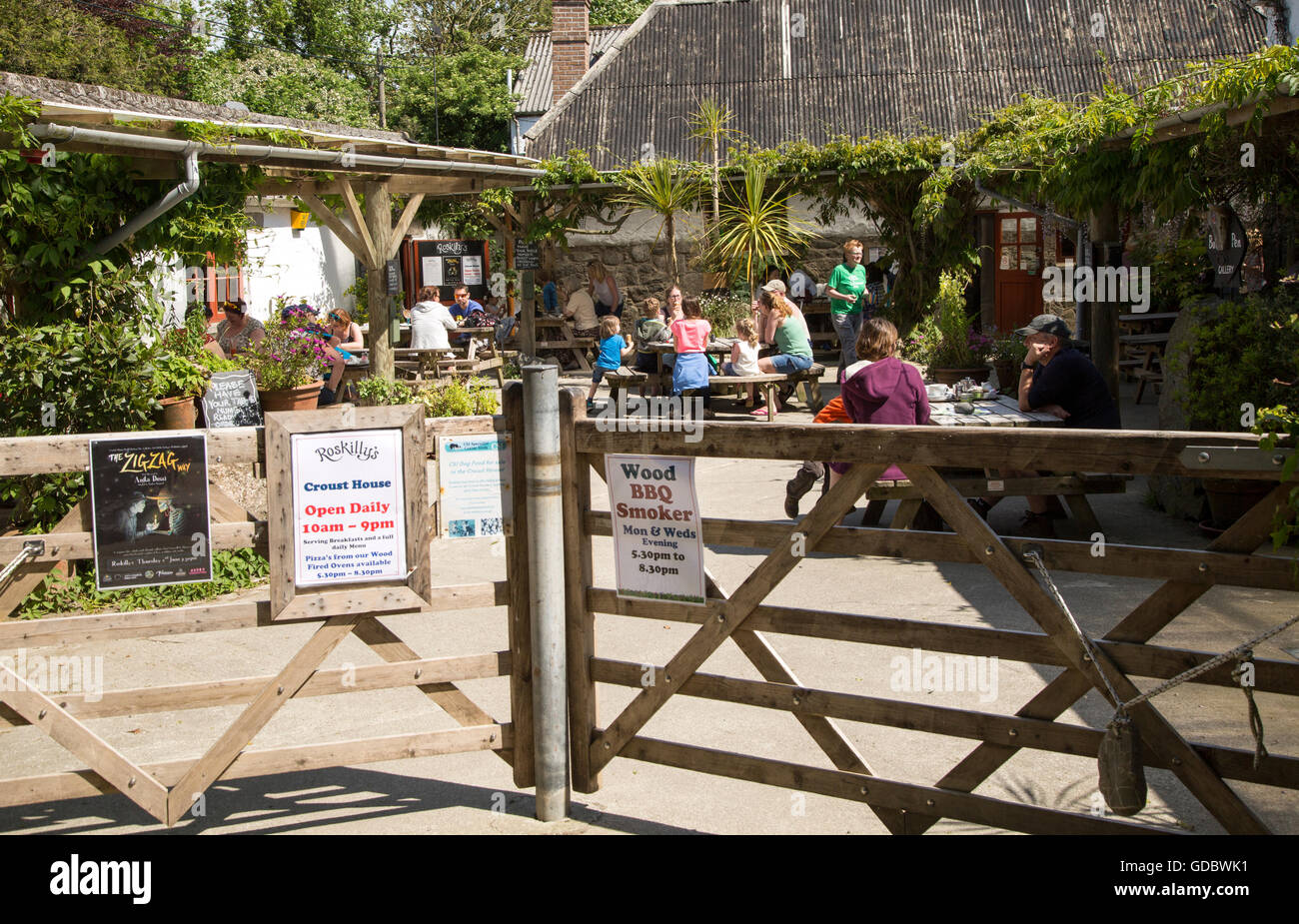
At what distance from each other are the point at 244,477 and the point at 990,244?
1462 centimetres

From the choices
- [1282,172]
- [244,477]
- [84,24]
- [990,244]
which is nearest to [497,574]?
[244,477]

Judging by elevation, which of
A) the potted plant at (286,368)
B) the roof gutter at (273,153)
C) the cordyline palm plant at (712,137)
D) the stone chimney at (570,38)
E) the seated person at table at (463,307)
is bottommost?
the potted plant at (286,368)

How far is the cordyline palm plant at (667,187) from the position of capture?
16359 millimetres

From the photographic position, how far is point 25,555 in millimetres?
3625

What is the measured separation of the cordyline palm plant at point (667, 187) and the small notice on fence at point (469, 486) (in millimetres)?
12156

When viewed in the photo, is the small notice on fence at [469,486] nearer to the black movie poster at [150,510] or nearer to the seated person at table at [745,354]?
the black movie poster at [150,510]

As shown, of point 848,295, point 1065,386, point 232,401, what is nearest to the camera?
point 1065,386

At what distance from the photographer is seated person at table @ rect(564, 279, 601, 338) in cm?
1759

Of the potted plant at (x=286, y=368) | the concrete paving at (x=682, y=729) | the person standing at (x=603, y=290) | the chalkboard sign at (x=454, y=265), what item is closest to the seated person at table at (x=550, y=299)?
the person standing at (x=603, y=290)

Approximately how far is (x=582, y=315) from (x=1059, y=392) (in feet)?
37.0

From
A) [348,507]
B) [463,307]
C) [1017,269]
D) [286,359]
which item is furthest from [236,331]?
[1017,269]

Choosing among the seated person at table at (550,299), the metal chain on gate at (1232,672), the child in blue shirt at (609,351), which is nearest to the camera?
the metal chain on gate at (1232,672)

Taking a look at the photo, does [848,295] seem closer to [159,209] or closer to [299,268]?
[159,209]
